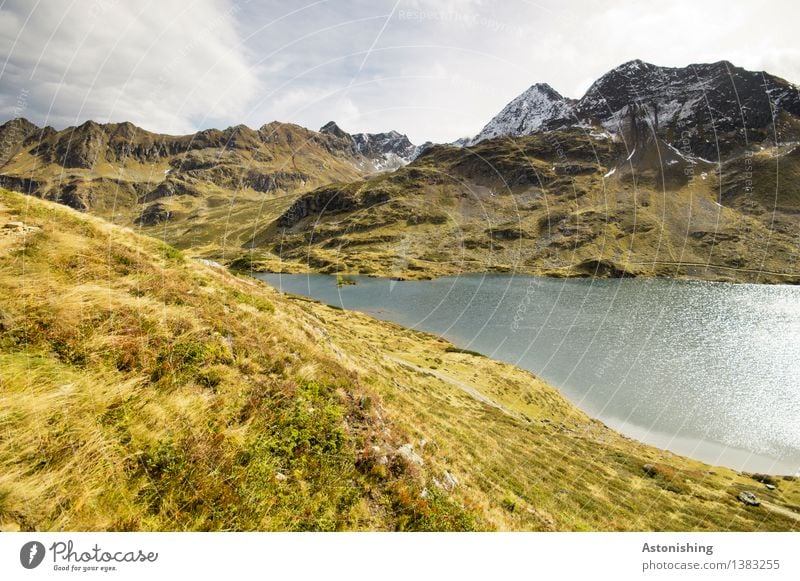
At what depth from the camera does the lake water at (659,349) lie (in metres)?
42.5

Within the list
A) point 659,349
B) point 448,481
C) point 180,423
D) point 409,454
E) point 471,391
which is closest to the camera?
point 180,423

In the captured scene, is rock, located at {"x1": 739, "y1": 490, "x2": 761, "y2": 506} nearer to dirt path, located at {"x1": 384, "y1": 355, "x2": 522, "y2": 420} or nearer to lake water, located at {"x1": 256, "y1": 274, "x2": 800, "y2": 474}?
lake water, located at {"x1": 256, "y1": 274, "x2": 800, "y2": 474}

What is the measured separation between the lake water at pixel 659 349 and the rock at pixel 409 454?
143 ft

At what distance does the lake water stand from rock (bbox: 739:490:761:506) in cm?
1156

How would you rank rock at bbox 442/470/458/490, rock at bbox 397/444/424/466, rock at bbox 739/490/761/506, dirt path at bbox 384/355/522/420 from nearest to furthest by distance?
rock at bbox 397/444/424/466 → rock at bbox 442/470/458/490 → rock at bbox 739/490/761/506 → dirt path at bbox 384/355/522/420

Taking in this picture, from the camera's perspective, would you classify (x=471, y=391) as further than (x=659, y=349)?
No

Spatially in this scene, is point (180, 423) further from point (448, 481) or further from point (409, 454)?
point (448, 481)

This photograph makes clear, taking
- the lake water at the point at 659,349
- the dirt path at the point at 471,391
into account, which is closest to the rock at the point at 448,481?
the dirt path at the point at 471,391

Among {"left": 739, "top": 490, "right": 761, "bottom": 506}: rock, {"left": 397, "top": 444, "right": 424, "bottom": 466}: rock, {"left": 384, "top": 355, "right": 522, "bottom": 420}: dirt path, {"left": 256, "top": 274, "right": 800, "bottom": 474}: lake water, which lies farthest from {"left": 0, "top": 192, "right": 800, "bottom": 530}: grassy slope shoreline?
{"left": 256, "top": 274, "right": 800, "bottom": 474}: lake water

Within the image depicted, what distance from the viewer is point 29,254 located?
9.02 metres

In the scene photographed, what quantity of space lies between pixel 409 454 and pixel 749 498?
33.7 metres

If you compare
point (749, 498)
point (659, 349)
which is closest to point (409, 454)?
point (749, 498)

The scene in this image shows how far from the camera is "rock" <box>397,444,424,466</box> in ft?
28.6

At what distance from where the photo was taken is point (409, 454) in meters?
9.12
